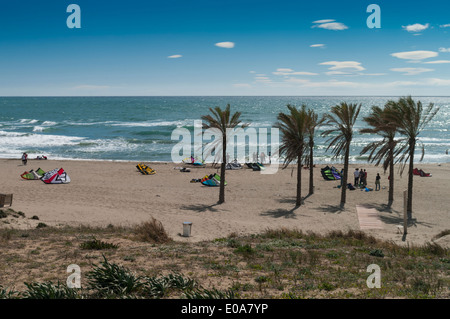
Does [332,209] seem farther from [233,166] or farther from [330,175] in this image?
[233,166]

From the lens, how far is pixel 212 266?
28.8 feet

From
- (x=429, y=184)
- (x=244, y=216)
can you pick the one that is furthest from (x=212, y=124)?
(x=429, y=184)

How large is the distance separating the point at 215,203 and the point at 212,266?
41.0 ft

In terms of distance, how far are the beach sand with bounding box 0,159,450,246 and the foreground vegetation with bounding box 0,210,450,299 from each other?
302 centimetres

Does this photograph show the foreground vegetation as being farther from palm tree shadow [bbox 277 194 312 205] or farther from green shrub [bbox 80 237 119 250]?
palm tree shadow [bbox 277 194 312 205]

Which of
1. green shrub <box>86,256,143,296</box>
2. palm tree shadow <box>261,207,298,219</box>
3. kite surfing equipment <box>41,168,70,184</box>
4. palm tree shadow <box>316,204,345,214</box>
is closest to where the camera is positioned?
green shrub <box>86,256,143,296</box>

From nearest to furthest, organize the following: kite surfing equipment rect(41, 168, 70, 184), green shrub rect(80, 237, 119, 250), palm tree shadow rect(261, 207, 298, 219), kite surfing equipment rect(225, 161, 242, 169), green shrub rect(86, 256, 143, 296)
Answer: green shrub rect(86, 256, 143, 296)
green shrub rect(80, 237, 119, 250)
palm tree shadow rect(261, 207, 298, 219)
kite surfing equipment rect(41, 168, 70, 184)
kite surfing equipment rect(225, 161, 242, 169)

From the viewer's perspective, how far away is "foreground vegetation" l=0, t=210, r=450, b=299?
6.95 m

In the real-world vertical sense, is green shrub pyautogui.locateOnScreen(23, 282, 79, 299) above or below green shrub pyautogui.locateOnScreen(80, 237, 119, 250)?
above

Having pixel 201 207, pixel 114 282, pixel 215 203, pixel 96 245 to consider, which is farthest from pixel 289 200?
pixel 114 282

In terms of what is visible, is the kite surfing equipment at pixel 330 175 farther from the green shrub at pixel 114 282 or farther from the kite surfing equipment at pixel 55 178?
the green shrub at pixel 114 282

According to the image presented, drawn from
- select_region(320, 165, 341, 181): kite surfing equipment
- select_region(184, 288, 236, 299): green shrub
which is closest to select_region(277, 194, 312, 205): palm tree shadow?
select_region(320, 165, 341, 181): kite surfing equipment

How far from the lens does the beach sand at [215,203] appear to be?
16.4 m
